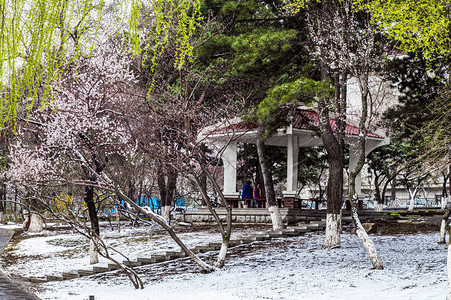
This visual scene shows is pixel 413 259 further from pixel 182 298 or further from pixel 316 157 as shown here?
pixel 316 157

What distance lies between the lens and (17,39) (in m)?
4.81

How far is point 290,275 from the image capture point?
11.1 metres

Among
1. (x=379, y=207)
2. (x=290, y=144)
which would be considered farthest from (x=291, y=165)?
(x=379, y=207)

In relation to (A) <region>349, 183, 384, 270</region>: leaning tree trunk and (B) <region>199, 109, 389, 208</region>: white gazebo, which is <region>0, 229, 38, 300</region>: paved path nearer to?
(A) <region>349, 183, 384, 270</region>: leaning tree trunk

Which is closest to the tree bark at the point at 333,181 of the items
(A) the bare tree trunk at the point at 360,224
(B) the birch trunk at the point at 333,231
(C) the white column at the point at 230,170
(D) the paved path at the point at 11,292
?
(B) the birch trunk at the point at 333,231

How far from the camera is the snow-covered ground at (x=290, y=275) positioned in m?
9.51

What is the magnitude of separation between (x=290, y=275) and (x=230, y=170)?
39.0 feet

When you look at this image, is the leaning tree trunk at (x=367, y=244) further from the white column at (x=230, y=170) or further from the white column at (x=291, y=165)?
the white column at (x=230, y=170)

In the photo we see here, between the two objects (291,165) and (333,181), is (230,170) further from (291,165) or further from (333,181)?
(333,181)

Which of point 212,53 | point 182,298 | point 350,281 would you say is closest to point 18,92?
point 182,298

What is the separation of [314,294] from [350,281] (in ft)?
3.37

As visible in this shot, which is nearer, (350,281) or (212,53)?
(350,281)

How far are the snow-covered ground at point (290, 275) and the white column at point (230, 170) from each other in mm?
5719

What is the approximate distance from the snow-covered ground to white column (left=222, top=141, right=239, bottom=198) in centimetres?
572
